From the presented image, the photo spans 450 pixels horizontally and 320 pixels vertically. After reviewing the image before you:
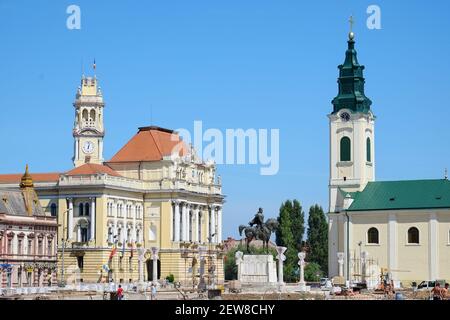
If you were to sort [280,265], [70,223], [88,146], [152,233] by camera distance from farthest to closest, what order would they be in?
1. [88,146]
2. [152,233]
3. [70,223]
4. [280,265]

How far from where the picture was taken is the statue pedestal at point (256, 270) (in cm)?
7488

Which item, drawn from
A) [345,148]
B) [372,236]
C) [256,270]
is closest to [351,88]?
[345,148]

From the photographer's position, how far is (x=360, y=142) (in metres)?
110

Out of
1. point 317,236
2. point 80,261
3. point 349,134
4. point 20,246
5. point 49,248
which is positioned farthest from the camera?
point 317,236

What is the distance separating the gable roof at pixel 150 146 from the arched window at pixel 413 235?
2845 cm

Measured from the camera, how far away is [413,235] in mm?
103812

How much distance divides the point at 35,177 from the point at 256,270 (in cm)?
4485

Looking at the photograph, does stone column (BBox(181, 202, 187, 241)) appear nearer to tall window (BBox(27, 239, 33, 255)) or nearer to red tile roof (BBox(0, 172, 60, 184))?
red tile roof (BBox(0, 172, 60, 184))

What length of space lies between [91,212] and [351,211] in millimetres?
25562

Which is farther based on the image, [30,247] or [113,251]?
[113,251]

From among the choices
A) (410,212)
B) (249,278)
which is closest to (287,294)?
(249,278)

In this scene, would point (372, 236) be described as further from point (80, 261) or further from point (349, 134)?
point (80, 261)
